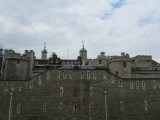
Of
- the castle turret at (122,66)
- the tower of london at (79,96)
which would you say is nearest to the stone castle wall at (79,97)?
the tower of london at (79,96)

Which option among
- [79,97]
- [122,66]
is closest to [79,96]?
[79,97]

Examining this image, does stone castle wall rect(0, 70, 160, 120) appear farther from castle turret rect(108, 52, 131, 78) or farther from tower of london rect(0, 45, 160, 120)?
castle turret rect(108, 52, 131, 78)

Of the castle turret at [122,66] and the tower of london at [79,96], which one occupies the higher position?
the castle turret at [122,66]

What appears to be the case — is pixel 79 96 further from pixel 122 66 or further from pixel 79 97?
pixel 122 66

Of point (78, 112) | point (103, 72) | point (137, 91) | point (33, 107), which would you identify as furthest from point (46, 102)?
point (137, 91)

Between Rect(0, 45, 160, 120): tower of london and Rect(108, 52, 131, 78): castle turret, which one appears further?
Rect(108, 52, 131, 78): castle turret

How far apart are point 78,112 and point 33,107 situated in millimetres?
10712

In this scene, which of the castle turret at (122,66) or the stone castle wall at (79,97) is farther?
the castle turret at (122,66)

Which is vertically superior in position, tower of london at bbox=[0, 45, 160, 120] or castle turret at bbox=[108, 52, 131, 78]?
castle turret at bbox=[108, 52, 131, 78]

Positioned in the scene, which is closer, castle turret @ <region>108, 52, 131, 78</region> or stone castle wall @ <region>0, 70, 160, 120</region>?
stone castle wall @ <region>0, 70, 160, 120</region>

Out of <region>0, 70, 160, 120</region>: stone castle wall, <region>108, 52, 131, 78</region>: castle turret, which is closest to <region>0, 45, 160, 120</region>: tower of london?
<region>0, 70, 160, 120</region>: stone castle wall

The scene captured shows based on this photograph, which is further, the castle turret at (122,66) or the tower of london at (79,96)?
the castle turret at (122,66)

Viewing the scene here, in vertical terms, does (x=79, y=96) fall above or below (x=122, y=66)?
below

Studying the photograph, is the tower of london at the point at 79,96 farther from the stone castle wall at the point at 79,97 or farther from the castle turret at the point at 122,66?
the castle turret at the point at 122,66
